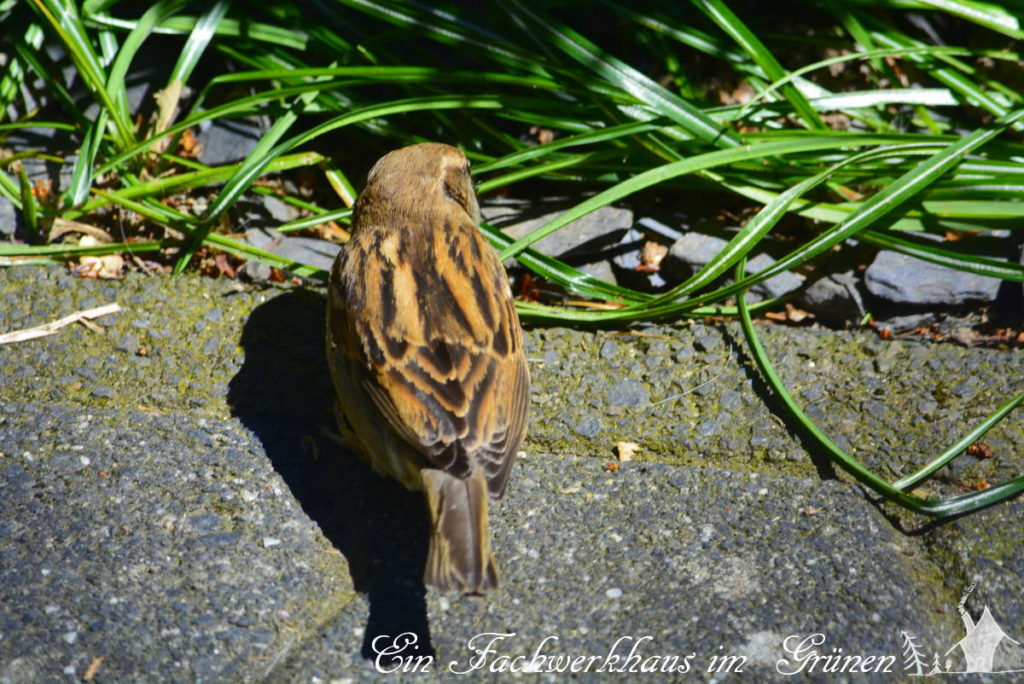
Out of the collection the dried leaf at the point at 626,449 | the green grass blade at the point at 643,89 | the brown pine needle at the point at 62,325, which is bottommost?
the brown pine needle at the point at 62,325

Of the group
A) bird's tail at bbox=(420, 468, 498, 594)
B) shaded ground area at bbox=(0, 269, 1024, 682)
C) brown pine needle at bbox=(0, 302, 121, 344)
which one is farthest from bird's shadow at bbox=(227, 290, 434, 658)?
brown pine needle at bbox=(0, 302, 121, 344)

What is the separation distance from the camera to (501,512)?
3402mm

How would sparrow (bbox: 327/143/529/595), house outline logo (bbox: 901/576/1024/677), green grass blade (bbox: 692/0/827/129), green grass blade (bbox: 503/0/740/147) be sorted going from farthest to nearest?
green grass blade (bbox: 692/0/827/129)
green grass blade (bbox: 503/0/740/147)
sparrow (bbox: 327/143/529/595)
house outline logo (bbox: 901/576/1024/677)

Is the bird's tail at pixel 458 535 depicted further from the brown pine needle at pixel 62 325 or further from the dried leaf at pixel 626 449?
the brown pine needle at pixel 62 325

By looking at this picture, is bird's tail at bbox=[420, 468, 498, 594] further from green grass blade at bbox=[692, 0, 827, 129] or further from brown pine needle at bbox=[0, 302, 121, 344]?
green grass blade at bbox=[692, 0, 827, 129]

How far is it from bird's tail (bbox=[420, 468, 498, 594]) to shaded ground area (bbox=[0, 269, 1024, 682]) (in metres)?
0.18

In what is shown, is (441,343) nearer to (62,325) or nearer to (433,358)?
(433,358)

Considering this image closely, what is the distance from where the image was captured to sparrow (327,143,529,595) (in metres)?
3.10

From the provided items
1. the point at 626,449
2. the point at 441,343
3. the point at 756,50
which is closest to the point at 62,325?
the point at 441,343

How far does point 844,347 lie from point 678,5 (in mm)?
1868

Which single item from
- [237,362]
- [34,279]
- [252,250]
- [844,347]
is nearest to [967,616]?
[844,347]

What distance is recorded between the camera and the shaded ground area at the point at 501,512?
2.88 metres

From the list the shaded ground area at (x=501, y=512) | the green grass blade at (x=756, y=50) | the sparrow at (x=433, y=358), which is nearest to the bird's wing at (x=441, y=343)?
the sparrow at (x=433, y=358)

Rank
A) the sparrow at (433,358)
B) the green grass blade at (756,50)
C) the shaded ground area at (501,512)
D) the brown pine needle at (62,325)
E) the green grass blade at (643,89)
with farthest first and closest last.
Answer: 1. the green grass blade at (756,50)
2. the green grass blade at (643,89)
3. the brown pine needle at (62,325)
4. the sparrow at (433,358)
5. the shaded ground area at (501,512)
